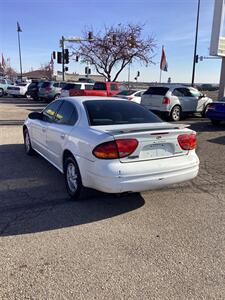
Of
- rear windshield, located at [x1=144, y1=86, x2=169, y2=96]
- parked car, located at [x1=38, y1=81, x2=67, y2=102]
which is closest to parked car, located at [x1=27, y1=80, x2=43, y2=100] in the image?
parked car, located at [x1=38, y1=81, x2=67, y2=102]

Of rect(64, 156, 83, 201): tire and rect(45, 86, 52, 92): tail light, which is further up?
rect(45, 86, 52, 92): tail light

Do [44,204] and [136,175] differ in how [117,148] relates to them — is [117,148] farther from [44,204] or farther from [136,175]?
[44,204]

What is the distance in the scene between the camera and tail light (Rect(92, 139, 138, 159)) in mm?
3701

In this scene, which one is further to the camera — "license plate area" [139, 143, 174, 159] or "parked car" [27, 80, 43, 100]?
"parked car" [27, 80, 43, 100]

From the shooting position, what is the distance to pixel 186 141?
13.9 feet

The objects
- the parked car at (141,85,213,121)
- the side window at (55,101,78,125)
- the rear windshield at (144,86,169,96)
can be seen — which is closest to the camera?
the side window at (55,101,78,125)

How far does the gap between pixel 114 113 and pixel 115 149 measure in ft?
3.76

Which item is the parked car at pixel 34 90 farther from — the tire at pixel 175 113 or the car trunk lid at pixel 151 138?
the car trunk lid at pixel 151 138

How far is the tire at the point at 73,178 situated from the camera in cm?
424

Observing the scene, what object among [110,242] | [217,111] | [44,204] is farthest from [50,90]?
[110,242]

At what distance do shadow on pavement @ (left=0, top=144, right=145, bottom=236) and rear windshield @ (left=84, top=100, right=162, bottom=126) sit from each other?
46.1 inches

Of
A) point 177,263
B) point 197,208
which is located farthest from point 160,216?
point 177,263

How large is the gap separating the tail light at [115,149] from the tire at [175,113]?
1016cm

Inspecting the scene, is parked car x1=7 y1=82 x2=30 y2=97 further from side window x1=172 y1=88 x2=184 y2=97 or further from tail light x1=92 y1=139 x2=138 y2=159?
tail light x1=92 y1=139 x2=138 y2=159
